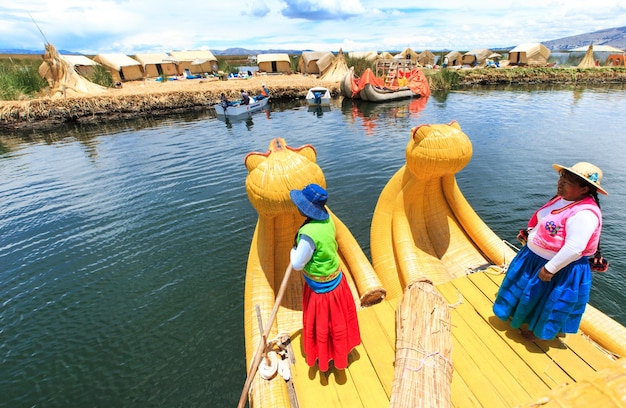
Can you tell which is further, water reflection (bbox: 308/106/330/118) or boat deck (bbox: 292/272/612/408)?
water reflection (bbox: 308/106/330/118)

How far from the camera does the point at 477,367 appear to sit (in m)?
3.48

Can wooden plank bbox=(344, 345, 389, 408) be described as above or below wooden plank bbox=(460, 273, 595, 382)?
below

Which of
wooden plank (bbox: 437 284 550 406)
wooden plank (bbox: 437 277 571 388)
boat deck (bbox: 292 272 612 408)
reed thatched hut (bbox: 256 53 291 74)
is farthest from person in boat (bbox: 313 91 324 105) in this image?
boat deck (bbox: 292 272 612 408)

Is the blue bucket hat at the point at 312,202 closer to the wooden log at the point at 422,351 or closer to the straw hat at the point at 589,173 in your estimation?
the wooden log at the point at 422,351

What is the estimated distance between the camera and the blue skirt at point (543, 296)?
311 centimetres

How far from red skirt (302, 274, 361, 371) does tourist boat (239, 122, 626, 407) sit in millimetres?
311

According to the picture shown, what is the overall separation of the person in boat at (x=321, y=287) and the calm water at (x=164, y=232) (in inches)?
101

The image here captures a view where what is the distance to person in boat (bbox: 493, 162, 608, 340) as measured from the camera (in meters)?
2.83

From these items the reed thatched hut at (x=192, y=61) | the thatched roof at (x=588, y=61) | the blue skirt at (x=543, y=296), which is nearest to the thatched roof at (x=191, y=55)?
the reed thatched hut at (x=192, y=61)

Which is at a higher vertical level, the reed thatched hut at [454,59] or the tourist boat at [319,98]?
the reed thatched hut at [454,59]

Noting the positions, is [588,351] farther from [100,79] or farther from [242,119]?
[100,79]

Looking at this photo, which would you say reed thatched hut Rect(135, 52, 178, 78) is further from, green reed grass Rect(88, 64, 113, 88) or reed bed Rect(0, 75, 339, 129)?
green reed grass Rect(88, 64, 113, 88)

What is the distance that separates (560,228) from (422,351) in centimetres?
192

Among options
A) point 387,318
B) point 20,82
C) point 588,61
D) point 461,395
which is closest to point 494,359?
point 461,395
